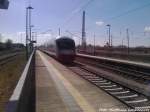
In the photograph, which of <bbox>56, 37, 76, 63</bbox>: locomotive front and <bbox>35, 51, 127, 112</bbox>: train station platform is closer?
<bbox>35, 51, 127, 112</bbox>: train station platform

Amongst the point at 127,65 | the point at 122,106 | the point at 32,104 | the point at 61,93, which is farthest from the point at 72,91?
the point at 127,65

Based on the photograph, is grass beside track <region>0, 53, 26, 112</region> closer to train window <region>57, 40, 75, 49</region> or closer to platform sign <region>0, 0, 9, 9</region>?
platform sign <region>0, 0, 9, 9</region>

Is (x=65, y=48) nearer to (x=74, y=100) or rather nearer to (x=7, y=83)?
(x=7, y=83)

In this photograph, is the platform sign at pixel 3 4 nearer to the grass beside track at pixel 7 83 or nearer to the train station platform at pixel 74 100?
the grass beside track at pixel 7 83

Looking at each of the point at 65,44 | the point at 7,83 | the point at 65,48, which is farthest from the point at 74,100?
the point at 65,44

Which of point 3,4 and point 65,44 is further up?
point 3,4

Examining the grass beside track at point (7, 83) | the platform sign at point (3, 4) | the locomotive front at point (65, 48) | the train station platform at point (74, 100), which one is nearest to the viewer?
the platform sign at point (3, 4)

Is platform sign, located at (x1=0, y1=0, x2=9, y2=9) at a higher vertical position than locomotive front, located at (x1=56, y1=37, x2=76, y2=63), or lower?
higher

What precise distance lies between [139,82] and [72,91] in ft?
19.1

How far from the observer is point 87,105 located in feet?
→ 37.6

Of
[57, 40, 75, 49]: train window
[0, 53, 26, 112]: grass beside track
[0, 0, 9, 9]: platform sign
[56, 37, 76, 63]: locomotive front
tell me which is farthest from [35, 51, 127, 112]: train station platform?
[57, 40, 75, 49]: train window

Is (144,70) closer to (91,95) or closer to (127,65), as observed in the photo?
(127,65)

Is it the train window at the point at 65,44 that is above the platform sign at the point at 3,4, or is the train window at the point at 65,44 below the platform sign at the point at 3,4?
below

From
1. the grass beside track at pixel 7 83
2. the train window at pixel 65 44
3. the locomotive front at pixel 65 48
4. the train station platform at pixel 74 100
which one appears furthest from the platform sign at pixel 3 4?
the train window at pixel 65 44
